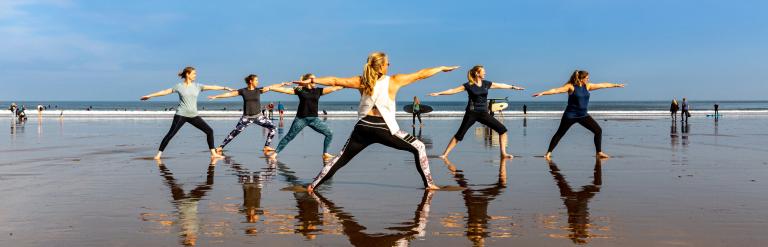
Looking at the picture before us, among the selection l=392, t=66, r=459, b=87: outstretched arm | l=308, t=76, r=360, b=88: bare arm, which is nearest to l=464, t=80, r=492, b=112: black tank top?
l=392, t=66, r=459, b=87: outstretched arm

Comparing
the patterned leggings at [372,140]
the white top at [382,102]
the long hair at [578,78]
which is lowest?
the patterned leggings at [372,140]

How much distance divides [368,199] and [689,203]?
11.3 ft

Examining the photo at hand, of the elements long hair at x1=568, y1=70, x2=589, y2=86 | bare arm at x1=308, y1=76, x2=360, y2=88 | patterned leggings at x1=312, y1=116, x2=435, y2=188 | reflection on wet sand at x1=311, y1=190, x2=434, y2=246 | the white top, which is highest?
long hair at x1=568, y1=70, x2=589, y2=86

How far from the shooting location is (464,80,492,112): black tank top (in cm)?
1384

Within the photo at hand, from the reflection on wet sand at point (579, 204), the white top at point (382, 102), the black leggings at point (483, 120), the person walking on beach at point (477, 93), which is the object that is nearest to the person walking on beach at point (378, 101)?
the white top at point (382, 102)

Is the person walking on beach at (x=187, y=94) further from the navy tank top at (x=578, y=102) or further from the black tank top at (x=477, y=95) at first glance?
the navy tank top at (x=578, y=102)

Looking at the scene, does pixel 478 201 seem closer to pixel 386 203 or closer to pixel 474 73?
pixel 386 203

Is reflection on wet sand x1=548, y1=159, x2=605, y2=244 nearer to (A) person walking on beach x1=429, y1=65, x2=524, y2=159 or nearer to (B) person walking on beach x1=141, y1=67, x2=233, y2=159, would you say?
(A) person walking on beach x1=429, y1=65, x2=524, y2=159

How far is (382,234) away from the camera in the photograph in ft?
20.1

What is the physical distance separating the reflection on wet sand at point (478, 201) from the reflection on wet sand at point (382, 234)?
0.42 m

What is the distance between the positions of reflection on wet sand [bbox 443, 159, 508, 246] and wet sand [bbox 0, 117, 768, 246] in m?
0.02

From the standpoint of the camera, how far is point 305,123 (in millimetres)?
14914

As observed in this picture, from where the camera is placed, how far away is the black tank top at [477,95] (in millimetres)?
13844

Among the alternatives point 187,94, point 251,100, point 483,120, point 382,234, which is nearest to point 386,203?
point 382,234
